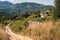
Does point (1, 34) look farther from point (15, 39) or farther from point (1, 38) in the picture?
point (15, 39)

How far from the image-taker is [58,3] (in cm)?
2406

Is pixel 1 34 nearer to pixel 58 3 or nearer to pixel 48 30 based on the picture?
pixel 48 30

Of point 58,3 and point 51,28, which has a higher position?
point 51,28

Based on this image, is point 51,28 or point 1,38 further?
point 51,28

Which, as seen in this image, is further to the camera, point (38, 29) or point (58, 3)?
point (58, 3)

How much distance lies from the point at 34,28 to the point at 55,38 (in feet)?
6.24

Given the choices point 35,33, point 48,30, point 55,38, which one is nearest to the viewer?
point 55,38

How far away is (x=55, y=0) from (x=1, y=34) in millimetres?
18734

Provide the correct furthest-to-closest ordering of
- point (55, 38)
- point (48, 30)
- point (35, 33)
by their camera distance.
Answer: point (35, 33)
point (48, 30)
point (55, 38)

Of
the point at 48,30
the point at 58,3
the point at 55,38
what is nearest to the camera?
the point at 55,38

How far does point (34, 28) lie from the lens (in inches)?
327

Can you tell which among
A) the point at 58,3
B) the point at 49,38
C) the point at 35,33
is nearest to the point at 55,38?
the point at 49,38

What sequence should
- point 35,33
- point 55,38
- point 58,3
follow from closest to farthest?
point 55,38 → point 35,33 → point 58,3

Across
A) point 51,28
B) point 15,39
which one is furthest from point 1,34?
point 51,28
